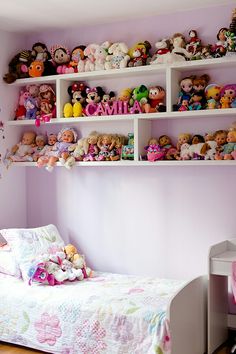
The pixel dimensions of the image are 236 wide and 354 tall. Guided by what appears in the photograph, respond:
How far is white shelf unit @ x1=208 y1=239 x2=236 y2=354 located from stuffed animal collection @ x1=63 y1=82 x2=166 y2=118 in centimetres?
103

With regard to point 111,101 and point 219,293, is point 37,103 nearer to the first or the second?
point 111,101

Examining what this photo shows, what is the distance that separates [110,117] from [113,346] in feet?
5.27

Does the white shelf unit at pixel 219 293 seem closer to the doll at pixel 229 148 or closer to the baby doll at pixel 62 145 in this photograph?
the doll at pixel 229 148

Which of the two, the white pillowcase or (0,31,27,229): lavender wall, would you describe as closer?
the white pillowcase

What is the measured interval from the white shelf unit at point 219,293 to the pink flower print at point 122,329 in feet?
1.87

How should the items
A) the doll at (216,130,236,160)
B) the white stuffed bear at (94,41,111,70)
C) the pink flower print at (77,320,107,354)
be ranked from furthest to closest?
the white stuffed bear at (94,41,111,70), the doll at (216,130,236,160), the pink flower print at (77,320,107,354)

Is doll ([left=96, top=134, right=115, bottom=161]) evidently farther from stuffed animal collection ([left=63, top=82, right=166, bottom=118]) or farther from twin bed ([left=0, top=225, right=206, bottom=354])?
twin bed ([left=0, top=225, right=206, bottom=354])

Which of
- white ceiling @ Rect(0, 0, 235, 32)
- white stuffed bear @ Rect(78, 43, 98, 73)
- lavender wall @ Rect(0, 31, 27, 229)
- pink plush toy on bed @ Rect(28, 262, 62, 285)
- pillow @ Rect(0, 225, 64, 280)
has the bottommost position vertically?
pink plush toy on bed @ Rect(28, 262, 62, 285)

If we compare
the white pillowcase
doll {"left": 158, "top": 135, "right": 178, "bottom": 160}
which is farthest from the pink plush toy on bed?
doll {"left": 158, "top": 135, "right": 178, "bottom": 160}

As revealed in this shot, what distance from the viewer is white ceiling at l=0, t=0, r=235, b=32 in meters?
3.67

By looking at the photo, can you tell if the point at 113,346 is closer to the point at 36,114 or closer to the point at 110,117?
the point at 110,117

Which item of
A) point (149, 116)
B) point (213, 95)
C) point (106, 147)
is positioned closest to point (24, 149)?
point (106, 147)

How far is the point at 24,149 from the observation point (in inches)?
177

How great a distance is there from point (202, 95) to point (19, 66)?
1.48 meters
